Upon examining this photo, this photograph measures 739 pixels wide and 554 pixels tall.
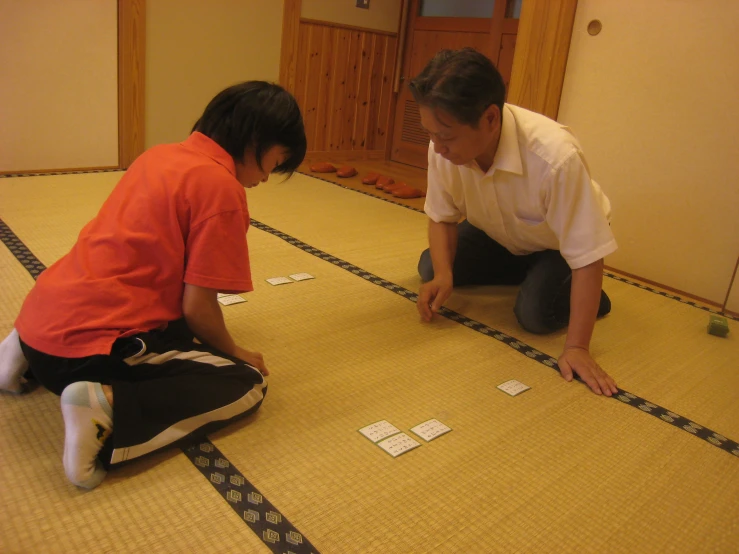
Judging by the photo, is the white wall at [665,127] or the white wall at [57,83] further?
the white wall at [57,83]

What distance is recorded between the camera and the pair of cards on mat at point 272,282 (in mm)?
1638

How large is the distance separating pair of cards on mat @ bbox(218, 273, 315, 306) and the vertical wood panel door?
8.30ft

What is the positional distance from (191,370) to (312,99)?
11.4 feet

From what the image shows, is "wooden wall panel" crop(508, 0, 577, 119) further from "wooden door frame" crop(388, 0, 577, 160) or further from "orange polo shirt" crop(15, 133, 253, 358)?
"orange polo shirt" crop(15, 133, 253, 358)

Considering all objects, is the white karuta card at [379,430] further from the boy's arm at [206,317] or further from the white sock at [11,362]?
the white sock at [11,362]

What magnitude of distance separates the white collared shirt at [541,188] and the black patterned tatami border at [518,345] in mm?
269

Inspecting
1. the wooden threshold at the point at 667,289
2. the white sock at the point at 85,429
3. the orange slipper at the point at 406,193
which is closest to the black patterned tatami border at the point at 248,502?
the white sock at the point at 85,429

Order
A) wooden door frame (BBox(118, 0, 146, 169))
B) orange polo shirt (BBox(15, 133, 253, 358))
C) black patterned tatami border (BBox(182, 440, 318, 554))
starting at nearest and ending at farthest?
1. black patterned tatami border (BBox(182, 440, 318, 554))
2. orange polo shirt (BBox(15, 133, 253, 358))
3. wooden door frame (BBox(118, 0, 146, 169))

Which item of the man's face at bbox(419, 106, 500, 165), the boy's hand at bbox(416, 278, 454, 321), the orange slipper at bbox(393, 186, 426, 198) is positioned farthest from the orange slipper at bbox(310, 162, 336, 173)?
the man's face at bbox(419, 106, 500, 165)

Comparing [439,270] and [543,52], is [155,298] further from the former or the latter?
[543,52]

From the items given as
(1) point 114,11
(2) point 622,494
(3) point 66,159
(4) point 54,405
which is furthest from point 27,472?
(1) point 114,11

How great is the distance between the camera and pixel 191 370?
3.44 ft

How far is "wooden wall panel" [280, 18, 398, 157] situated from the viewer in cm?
407

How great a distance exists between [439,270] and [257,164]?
721mm
